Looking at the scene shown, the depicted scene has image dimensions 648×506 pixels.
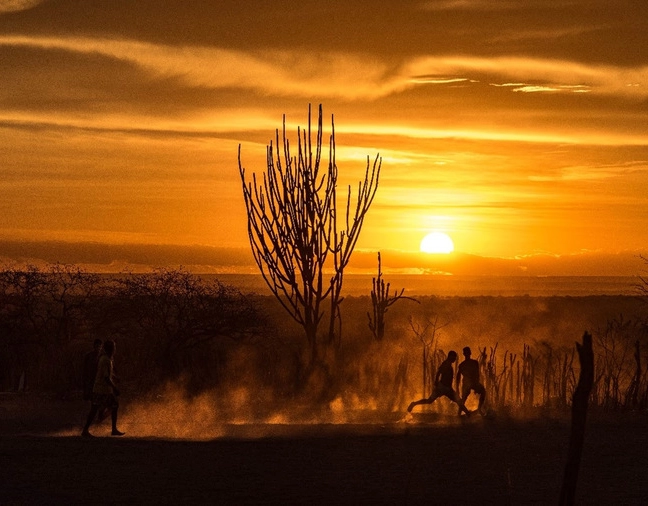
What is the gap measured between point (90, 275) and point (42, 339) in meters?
3.28

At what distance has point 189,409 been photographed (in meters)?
21.6

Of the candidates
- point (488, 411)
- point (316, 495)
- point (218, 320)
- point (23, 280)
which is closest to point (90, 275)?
point (23, 280)

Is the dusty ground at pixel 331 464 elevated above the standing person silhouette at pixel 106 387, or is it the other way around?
the standing person silhouette at pixel 106 387

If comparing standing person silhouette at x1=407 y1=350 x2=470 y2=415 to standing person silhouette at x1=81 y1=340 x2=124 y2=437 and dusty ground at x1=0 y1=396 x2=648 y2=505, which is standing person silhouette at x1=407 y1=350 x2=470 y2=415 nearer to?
dusty ground at x1=0 y1=396 x2=648 y2=505

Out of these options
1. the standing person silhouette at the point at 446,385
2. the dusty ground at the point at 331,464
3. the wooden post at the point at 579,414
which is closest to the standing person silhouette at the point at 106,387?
the dusty ground at the point at 331,464

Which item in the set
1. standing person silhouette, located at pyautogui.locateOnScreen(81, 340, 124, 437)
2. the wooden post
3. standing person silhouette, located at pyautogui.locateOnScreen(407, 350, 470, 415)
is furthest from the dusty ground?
the wooden post

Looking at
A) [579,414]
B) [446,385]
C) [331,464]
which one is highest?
[579,414]

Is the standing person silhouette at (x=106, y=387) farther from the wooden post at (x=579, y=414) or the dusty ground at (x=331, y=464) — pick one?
the wooden post at (x=579, y=414)

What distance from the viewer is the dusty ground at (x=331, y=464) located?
40.5ft

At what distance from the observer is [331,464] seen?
14.4 m

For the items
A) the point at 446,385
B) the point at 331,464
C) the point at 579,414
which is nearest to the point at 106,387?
the point at 331,464

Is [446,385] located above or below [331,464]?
above

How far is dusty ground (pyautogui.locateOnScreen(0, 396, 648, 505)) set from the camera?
12344mm

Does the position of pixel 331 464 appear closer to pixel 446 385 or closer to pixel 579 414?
pixel 579 414
